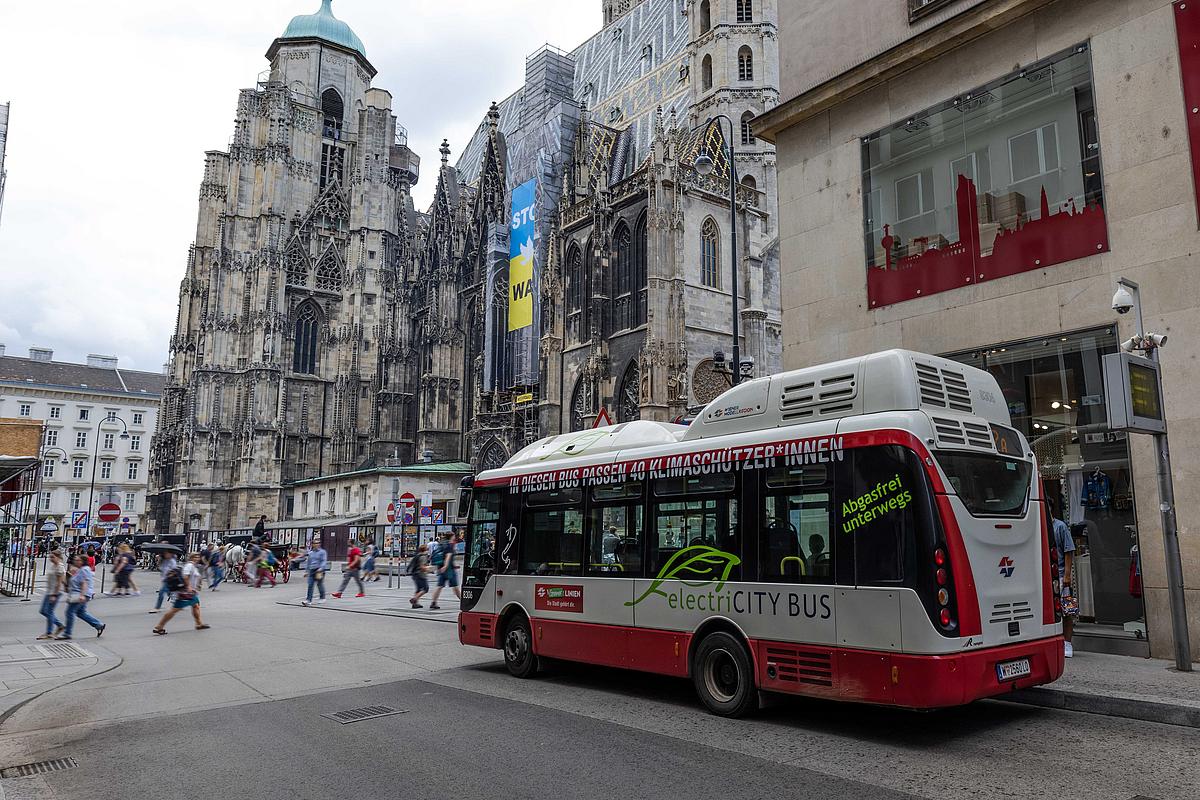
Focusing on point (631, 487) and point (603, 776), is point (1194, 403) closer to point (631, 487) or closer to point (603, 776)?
point (631, 487)

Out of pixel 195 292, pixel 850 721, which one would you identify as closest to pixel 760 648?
pixel 850 721

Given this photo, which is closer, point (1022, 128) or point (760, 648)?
point (760, 648)

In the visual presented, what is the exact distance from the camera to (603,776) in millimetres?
5762

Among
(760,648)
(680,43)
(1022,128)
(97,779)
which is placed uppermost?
(680,43)

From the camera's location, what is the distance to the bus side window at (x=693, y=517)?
26.0 feet

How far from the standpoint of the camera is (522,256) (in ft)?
160

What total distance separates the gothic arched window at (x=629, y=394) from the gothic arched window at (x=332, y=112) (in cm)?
4778

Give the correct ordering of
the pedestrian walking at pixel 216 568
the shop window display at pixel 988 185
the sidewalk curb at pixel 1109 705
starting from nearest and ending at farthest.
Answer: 1. the sidewalk curb at pixel 1109 705
2. the shop window display at pixel 988 185
3. the pedestrian walking at pixel 216 568

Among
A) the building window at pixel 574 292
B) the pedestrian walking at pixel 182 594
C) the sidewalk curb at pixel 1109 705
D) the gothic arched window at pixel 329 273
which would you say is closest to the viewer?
the sidewalk curb at pixel 1109 705

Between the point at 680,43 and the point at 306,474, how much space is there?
137 feet

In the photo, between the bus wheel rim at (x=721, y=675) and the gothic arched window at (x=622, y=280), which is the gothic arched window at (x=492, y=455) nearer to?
the gothic arched window at (x=622, y=280)

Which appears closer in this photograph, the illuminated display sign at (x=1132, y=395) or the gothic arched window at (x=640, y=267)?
the illuminated display sign at (x=1132, y=395)

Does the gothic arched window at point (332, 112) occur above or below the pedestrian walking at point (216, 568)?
above

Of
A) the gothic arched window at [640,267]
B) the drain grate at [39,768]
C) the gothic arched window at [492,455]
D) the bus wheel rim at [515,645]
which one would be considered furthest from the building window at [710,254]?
the drain grate at [39,768]
